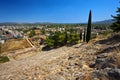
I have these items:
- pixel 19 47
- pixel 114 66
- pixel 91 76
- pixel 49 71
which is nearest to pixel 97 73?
pixel 91 76

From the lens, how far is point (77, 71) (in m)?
10.6

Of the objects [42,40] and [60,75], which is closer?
[60,75]

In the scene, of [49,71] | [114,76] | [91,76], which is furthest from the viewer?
[49,71]

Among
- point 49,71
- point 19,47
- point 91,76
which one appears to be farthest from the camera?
point 19,47

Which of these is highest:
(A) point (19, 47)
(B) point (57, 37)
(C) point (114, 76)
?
(C) point (114, 76)

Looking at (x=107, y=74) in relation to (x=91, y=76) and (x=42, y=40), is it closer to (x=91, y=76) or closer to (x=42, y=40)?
(x=91, y=76)

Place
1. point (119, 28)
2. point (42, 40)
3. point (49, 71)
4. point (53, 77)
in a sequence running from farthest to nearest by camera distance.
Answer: point (42, 40), point (119, 28), point (49, 71), point (53, 77)

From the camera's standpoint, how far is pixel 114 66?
8.67 meters

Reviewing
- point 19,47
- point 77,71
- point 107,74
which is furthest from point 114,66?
point 19,47

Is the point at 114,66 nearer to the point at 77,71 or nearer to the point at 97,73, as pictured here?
the point at 97,73

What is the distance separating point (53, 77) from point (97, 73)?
2.88 meters

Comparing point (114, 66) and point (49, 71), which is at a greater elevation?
point (114, 66)

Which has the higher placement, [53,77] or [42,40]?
[53,77]

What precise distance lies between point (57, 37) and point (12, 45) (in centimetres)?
2203
